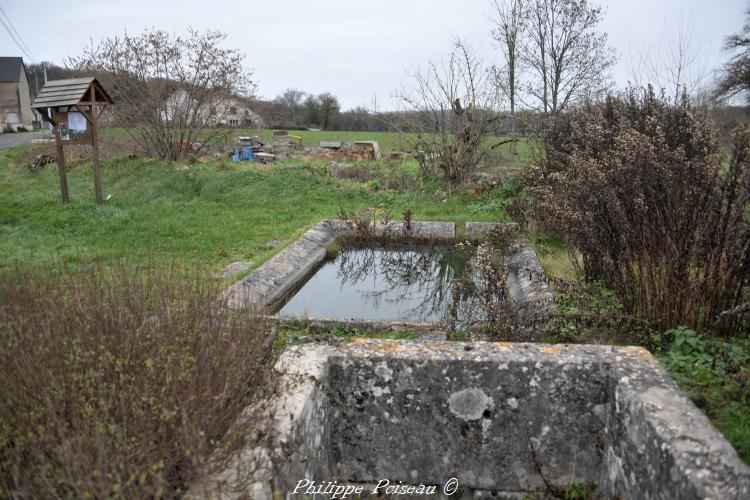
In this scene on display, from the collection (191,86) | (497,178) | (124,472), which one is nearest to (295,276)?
(124,472)

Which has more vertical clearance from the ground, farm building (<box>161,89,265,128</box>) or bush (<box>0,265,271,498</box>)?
farm building (<box>161,89,265,128</box>)

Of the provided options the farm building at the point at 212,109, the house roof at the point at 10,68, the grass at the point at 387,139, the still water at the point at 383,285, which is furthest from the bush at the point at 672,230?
the house roof at the point at 10,68

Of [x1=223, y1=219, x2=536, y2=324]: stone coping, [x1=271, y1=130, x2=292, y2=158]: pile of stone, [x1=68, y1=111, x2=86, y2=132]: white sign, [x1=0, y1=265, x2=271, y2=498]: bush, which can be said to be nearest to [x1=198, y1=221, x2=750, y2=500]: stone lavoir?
[x1=0, y1=265, x2=271, y2=498]: bush

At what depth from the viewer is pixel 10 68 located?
54.3m

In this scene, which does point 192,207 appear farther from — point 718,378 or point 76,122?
point 718,378

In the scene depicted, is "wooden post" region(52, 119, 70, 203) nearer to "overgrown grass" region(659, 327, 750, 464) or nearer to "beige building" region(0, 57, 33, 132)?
"overgrown grass" region(659, 327, 750, 464)

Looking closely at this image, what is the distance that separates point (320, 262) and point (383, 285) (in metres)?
1.50

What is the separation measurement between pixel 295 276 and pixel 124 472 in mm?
5614

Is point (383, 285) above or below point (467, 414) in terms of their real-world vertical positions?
below

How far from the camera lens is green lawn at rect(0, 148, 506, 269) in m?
8.48

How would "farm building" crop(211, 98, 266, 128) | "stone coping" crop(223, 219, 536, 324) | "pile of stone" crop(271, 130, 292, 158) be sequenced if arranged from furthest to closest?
"pile of stone" crop(271, 130, 292, 158), "farm building" crop(211, 98, 266, 128), "stone coping" crop(223, 219, 536, 324)

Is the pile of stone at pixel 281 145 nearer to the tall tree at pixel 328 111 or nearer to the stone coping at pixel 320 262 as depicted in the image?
the stone coping at pixel 320 262

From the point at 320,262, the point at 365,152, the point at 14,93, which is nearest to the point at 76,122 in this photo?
the point at 320,262

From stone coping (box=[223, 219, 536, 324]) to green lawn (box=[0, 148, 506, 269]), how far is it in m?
0.42
